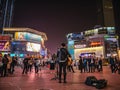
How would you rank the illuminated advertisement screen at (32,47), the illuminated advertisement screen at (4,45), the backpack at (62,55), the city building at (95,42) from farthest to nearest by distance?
the illuminated advertisement screen at (32,47)
the city building at (95,42)
the illuminated advertisement screen at (4,45)
the backpack at (62,55)

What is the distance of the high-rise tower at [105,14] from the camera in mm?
115500

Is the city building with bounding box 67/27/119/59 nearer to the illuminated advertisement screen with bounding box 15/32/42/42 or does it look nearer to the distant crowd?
the illuminated advertisement screen with bounding box 15/32/42/42

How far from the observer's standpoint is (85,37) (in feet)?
326

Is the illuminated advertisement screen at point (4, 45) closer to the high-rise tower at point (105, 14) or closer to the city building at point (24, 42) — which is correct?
the city building at point (24, 42)

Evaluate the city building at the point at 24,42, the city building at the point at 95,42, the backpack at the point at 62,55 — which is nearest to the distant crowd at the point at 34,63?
the backpack at the point at 62,55

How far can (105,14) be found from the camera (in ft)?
383

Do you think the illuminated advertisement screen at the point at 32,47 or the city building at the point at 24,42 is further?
the illuminated advertisement screen at the point at 32,47

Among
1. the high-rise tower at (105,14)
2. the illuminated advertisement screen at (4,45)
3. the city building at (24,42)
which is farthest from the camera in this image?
the high-rise tower at (105,14)

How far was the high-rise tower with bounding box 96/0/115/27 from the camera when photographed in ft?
379

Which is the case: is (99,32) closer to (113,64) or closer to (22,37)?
(22,37)

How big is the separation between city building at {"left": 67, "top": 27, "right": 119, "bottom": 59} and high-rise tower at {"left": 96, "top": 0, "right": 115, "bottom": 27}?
23121 millimetres

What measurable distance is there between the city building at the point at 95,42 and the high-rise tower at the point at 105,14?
2312cm

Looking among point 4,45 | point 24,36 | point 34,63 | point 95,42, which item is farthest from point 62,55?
point 95,42

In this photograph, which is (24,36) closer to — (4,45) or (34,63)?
(4,45)
